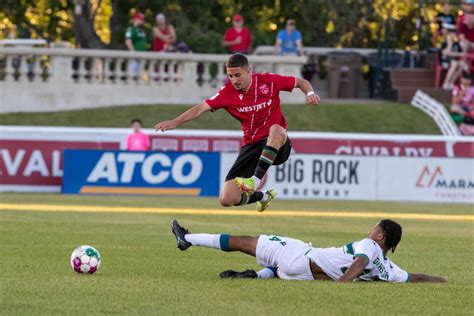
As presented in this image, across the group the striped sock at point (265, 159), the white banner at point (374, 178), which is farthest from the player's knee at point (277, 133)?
the white banner at point (374, 178)

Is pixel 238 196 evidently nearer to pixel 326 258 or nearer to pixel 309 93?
pixel 309 93

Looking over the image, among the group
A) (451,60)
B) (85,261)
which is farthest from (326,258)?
(451,60)

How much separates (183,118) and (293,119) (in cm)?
1964

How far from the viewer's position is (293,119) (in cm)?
3447

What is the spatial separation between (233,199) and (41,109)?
20321 millimetres

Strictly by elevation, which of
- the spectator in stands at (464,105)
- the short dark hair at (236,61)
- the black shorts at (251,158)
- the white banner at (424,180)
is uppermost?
the short dark hair at (236,61)

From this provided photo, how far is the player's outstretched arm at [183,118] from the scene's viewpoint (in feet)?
47.9

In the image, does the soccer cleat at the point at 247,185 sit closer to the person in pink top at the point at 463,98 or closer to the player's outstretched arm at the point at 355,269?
the player's outstretched arm at the point at 355,269

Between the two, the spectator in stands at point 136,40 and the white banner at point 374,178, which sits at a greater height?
the spectator in stands at point 136,40

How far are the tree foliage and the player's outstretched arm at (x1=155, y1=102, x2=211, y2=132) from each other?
928 inches

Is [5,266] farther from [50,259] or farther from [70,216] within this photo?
[70,216]

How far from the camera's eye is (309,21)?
4297 centimetres

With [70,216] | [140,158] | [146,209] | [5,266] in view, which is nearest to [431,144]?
[140,158]

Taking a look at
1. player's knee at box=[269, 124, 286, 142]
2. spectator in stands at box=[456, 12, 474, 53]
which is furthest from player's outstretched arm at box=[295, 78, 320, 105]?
spectator in stands at box=[456, 12, 474, 53]
